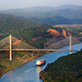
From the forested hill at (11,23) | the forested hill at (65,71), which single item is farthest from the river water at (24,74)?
the forested hill at (11,23)

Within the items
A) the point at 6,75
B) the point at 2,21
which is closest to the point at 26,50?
the point at 6,75

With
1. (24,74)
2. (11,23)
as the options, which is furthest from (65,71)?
(11,23)

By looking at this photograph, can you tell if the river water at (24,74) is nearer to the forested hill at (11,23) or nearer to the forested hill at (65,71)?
the forested hill at (65,71)

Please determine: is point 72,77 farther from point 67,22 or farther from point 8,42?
point 67,22

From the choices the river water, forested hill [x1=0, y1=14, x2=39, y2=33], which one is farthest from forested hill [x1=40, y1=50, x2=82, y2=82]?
forested hill [x1=0, y1=14, x2=39, y2=33]

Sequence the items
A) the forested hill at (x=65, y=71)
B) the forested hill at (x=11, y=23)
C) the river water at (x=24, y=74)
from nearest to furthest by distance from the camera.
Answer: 1. the forested hill at (x=65, y=71)
2. the river water at (x=24, y=74)
3. the forested hill at (x=11, y=23)

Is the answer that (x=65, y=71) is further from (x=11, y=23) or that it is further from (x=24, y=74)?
(x=11, y=23)

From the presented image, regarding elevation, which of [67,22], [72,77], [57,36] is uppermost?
[72,77]

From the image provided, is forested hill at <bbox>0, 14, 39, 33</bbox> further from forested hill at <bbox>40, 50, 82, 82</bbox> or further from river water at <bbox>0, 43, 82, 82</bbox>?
forested hill at <bbox>40, 50, 82, 82</bbox>
